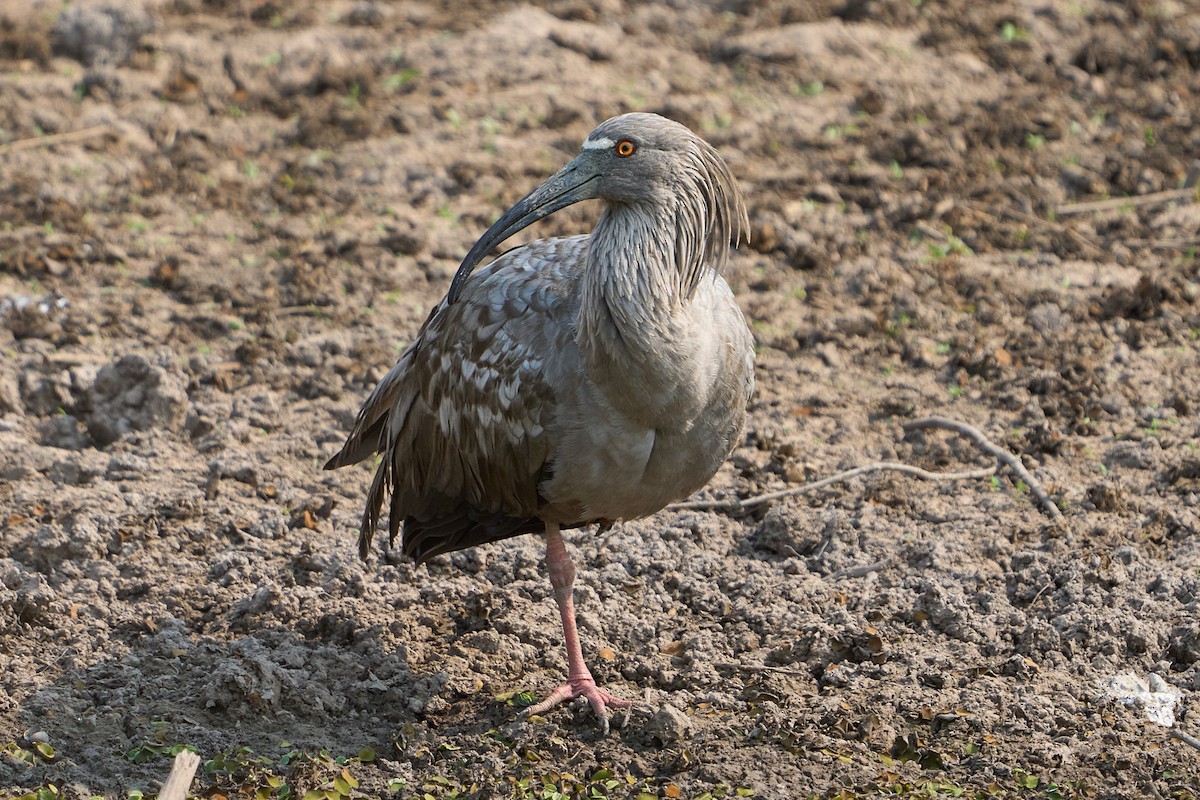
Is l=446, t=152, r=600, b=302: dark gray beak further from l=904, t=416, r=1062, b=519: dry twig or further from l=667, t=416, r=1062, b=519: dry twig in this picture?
l=904, t=416, r=1062, b=519: dry twig

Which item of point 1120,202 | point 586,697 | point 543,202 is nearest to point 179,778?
point 586,697

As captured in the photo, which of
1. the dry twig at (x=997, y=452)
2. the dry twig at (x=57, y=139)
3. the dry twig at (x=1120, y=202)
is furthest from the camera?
the dry twig at (x=57, y=139)

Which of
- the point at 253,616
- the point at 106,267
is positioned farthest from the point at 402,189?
the point at 253,616

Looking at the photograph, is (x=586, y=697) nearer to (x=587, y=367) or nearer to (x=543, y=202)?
(x=587, y=367)

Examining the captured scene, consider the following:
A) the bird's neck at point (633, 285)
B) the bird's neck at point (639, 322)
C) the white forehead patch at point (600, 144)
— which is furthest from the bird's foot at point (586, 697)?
the white forehead patch at point (600, 144)

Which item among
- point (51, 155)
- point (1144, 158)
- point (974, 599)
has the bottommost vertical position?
point (974, 599)

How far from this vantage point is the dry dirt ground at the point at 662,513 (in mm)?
5492

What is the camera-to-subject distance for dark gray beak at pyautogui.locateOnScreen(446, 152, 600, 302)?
5.06 meters

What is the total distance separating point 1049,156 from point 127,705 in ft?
23.5

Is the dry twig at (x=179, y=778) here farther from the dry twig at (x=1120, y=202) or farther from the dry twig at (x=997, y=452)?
the dry twig at (x=1120, y=202)

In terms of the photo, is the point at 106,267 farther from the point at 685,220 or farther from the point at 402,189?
the point at 685,220

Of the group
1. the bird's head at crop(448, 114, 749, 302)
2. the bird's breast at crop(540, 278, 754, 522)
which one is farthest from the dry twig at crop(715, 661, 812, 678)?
the bird's head at crop(448, 114, 749, 302)

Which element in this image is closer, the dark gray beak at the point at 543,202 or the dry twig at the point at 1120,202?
the dark gray beak at the point at 543,202

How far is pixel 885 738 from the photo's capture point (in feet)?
17.7
